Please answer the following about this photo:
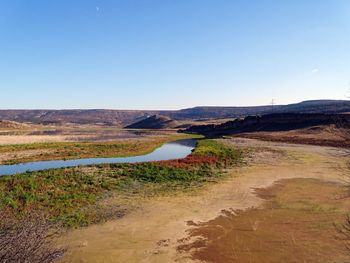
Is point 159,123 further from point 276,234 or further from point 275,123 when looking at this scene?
point 276,234

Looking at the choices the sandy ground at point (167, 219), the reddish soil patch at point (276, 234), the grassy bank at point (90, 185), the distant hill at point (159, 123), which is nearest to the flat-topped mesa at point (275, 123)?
the distant hill at point (159, 123)

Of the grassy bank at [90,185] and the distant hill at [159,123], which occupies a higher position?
the grassy bank at [90,185]

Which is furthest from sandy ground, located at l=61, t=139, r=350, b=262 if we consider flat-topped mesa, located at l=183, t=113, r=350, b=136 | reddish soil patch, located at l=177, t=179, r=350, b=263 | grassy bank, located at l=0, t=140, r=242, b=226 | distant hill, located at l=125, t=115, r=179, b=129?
distant hill, located at l=125, t=115, r=179, b=129

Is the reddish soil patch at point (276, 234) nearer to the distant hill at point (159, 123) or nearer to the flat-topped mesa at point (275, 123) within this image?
the flat-topped mesa at point (275, 123)

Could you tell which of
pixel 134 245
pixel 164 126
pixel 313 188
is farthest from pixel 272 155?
pixel 164 126

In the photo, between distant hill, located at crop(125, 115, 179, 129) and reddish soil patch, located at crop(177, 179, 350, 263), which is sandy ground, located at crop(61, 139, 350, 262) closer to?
reddish soil patch, located at crop(177, 179, 350, 263)

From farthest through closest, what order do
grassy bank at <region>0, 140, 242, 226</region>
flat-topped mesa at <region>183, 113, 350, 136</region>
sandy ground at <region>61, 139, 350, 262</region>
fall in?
flat-topped mesa at <region>183, 113, 350, 136</region> → grassy bank at <region>0, 140, 242, 226</region> → sandy ground at <region>61, 139, 350, 262</region>
